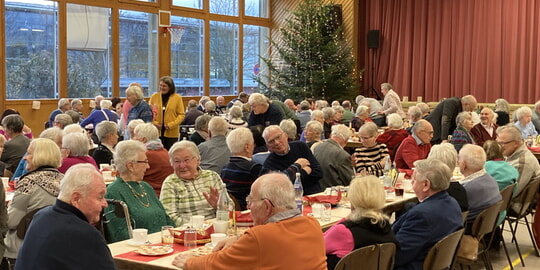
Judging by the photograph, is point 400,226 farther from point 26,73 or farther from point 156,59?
point 156,59

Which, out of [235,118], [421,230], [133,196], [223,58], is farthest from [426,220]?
[223,58]

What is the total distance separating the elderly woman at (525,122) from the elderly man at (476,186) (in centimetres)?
592

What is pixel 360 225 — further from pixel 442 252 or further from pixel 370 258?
pixel 442 252

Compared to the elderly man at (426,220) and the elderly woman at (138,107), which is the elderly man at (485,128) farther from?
the elderly man at (426,220)

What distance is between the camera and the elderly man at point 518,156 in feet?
22.9

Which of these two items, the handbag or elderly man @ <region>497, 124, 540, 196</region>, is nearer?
the handbag

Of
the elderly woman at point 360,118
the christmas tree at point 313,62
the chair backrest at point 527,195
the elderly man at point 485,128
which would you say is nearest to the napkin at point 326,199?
the chair backrest at point 527,195

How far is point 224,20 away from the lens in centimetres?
1895

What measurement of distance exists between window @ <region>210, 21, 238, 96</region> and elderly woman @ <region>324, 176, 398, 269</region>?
49.9 feet

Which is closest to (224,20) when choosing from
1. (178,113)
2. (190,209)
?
(178,113)

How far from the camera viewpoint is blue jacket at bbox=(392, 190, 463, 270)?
433cm

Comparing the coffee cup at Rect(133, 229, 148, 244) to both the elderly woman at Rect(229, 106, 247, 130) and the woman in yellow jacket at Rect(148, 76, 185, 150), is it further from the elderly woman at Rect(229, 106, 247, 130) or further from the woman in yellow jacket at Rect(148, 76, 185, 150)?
the woman in yellow jacket at Rect(148, 76, 185, 150)

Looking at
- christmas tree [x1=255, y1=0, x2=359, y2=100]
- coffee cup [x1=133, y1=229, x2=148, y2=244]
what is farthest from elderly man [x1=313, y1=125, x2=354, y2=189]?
christmas tree [x1=255, y1=0, x2=359, y2=100]

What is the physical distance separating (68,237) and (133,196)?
1.67 metres
